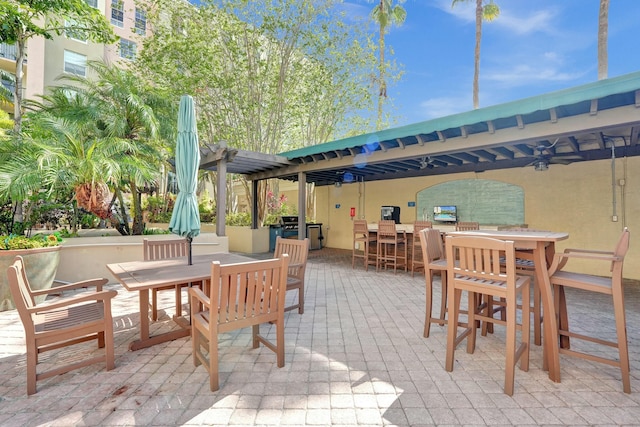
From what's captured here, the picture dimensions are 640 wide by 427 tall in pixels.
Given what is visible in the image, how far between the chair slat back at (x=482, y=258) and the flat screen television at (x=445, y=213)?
600 cm

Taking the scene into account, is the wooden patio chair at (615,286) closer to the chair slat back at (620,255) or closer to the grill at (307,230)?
the chair slat back at (620,255)

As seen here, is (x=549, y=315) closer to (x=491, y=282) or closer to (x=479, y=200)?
(x=491, y=282)

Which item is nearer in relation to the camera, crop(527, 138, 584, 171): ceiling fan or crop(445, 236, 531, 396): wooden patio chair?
crop(445, 236, 531, 396): wooden patio chair

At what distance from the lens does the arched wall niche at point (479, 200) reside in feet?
22.8

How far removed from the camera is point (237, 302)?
2.09m

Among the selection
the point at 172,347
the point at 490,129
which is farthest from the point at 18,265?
the point at 490,129

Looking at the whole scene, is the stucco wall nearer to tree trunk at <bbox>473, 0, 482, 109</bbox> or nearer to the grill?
the grill

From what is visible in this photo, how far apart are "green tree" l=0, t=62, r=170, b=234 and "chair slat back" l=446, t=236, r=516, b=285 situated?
203 inches

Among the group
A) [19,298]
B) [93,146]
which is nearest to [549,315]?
[19,298]

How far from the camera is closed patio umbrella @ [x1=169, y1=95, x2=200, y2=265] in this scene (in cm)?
299

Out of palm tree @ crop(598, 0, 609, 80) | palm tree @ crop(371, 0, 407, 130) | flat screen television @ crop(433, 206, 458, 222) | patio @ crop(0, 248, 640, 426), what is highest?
palm tree @ crop(371, 0, 407, 130)

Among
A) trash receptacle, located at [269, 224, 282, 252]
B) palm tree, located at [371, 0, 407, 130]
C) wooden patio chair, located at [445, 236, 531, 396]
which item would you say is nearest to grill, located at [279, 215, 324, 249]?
trash receptacle, located at [269, 224, 282, 252]

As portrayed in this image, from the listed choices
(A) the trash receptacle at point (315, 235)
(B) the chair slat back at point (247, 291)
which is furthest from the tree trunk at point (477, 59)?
(B) the chair slat back at point (247, 291)

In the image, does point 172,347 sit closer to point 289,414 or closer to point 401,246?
point 289,414
